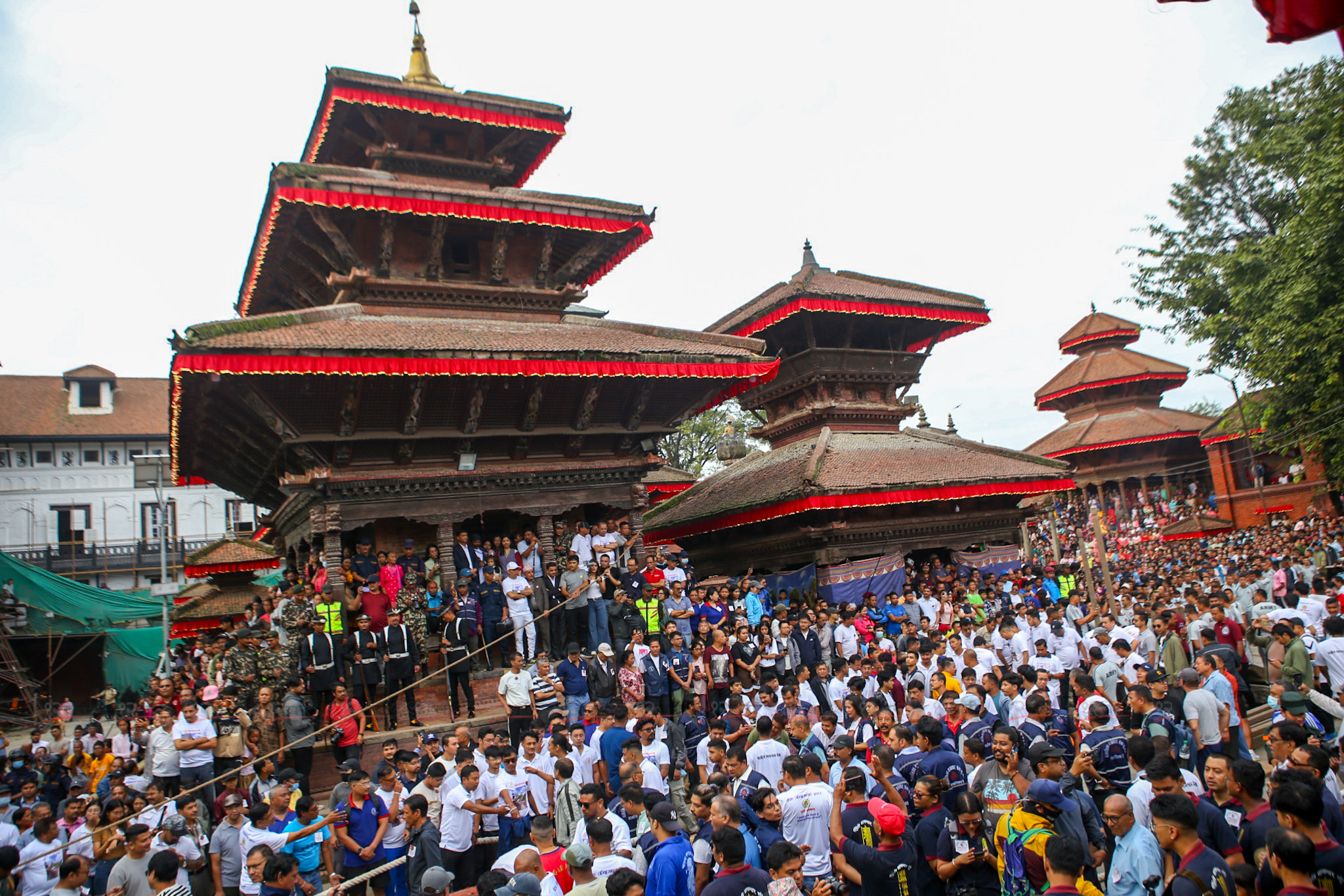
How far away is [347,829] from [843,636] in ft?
27.5

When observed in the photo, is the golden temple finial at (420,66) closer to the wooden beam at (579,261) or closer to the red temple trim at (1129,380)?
the wooden beam at (579,261)

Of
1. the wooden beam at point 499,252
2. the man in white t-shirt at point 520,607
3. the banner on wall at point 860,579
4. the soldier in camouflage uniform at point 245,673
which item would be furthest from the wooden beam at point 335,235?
the banner on wall at point 860,579

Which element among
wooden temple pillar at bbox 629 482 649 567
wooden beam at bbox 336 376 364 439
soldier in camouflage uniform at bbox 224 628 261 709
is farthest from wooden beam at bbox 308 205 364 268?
soldier in camouflage uniform at bbox 224 628 261 709

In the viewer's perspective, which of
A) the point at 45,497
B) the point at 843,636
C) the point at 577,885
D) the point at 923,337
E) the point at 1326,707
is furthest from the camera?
the point at 45,497

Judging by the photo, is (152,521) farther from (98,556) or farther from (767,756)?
(767,756)

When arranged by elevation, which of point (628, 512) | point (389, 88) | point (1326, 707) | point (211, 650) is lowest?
point (1326, 707)

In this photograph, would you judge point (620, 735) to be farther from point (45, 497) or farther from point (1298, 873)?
point (45, 497)

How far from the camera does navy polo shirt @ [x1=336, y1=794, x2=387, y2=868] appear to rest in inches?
296

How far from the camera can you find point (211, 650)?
14602 millimetres

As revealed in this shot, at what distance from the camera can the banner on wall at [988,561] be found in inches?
778

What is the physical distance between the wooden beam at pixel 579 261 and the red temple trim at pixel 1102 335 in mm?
32026

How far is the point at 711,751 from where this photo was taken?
28.2 ft

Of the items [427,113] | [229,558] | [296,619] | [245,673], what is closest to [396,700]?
[245,673]

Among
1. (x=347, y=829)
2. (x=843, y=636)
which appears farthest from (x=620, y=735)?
(x=843, y=636)
